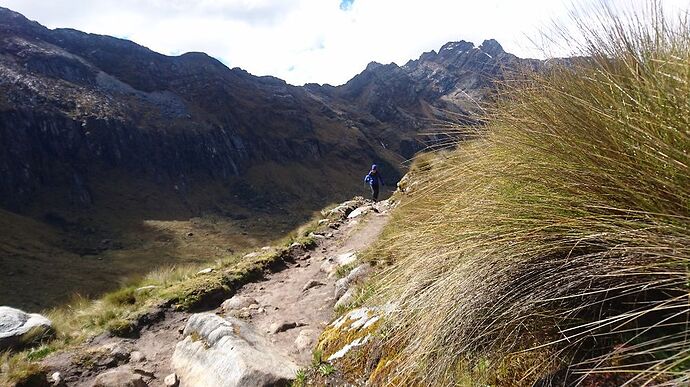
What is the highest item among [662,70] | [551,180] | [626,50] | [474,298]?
[626,50]

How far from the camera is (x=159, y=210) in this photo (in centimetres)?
5425

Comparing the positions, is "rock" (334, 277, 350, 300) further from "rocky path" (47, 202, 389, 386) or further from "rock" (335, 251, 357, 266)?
"rock" (335, 251, 357, 266)

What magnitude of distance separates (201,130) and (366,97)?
57.0 m

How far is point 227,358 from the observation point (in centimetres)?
414

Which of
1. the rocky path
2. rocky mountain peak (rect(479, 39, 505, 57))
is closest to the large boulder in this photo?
the rocky path

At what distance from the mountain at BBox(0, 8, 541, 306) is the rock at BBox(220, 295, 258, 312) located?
74.2 ft

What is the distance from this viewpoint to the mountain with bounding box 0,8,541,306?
41.4 meters

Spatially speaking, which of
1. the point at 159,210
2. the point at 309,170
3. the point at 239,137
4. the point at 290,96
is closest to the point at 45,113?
the point at 159,210

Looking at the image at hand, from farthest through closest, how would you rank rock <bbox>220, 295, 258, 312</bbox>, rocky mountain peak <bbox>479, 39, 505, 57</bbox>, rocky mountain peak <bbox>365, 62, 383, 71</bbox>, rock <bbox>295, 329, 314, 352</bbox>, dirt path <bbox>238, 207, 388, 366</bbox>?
rocky mountain peak <bbox>365, 62, 383, 71</bbox>
rock <bbox>220, 295, 258, 312</bbox>
rocky mountain peak <bbox>479, 39, 505, 57</bbox>
dirt path <bbox>238, 207, 388, 366</bbox>
rock <bbox>295, 329, 314, 352</bbox>

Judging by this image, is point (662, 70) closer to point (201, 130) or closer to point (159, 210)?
point (159, 210)

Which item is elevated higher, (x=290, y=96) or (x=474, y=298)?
(x=290, y=96)

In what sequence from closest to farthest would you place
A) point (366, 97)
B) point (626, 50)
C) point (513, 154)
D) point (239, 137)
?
point (626, 50), point (513, 154), point (239, 137), point (366, 97)

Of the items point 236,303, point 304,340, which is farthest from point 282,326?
point 236,303

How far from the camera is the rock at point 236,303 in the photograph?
6872mm
